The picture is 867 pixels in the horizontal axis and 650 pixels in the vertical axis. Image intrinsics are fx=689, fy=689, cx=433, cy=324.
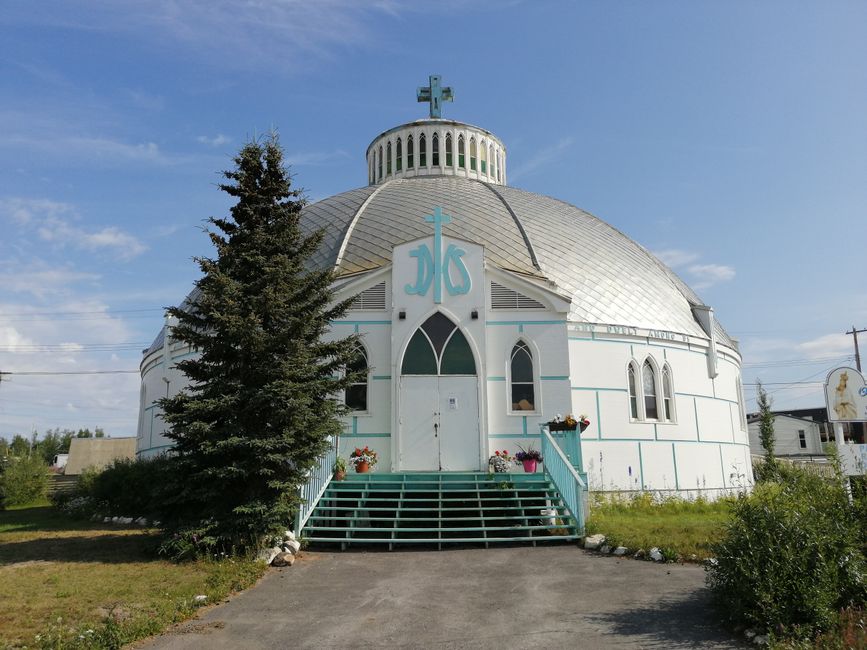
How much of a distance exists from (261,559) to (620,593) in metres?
5.47

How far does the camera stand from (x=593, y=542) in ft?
38.0

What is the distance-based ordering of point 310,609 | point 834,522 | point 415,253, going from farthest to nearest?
point 415,253, point 310,609, point 834,522

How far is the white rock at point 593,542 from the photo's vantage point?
1155cm

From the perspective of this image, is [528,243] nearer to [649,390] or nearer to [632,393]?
[632,393]

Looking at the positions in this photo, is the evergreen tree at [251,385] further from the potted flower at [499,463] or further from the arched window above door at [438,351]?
the potted flower at [499,463]

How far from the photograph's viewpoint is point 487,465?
15.8 metres

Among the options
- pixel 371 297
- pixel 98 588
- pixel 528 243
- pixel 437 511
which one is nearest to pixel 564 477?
pixel 437 511

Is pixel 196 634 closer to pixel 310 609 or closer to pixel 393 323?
pixel 310 609

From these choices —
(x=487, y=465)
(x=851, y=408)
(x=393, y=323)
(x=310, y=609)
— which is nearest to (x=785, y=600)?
(x=851, y=408)

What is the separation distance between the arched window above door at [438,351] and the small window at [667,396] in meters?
6.35

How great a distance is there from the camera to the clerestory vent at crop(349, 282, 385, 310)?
1688cm

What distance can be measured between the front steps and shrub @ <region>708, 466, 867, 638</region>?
16.2ft

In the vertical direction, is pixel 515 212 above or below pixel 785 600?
above

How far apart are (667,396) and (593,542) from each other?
899cm
